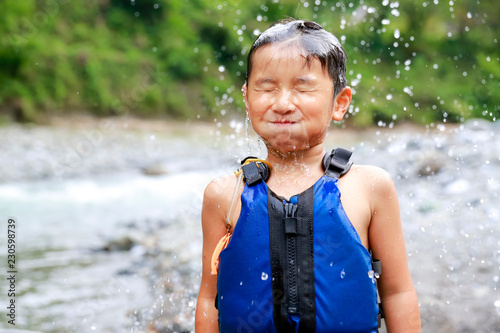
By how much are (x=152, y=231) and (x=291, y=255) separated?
579 cm

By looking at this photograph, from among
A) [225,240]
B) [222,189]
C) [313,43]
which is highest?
[313,43]

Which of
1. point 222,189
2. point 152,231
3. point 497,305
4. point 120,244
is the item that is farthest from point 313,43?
point 152,231

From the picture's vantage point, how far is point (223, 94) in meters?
24.1

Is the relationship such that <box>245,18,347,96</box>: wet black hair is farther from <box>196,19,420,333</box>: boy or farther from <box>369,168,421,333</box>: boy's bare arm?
<box>369,168,421,333</box>: boy's bare arm

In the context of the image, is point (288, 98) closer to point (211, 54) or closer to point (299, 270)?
point (299, 270)

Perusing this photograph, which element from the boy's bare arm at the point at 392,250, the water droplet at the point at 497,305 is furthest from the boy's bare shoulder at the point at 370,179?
the water droplet at the point at 497,305

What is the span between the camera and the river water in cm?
411

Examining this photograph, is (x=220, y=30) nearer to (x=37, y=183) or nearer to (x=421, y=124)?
(x=421, y=124)

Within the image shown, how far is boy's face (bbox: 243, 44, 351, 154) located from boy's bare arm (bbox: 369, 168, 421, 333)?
0.31 meters

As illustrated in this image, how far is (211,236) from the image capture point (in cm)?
209

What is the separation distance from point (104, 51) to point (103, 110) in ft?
9.29

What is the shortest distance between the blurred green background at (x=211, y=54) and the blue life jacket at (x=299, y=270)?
61.8ft

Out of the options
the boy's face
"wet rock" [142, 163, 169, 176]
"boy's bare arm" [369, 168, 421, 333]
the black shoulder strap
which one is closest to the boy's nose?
the boy's face

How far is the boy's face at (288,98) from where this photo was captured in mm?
1966
